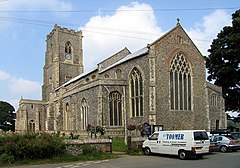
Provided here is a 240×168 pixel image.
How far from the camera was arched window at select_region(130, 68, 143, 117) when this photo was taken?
1248 inches

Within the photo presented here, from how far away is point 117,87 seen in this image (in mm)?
33438

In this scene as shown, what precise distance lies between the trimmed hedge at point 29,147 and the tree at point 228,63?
99.3 ft

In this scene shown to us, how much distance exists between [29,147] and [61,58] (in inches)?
2098

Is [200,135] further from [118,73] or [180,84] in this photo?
[118,73]

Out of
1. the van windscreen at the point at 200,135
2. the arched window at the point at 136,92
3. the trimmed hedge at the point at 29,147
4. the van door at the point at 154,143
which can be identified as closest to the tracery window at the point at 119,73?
the arched window at the point at 136,92

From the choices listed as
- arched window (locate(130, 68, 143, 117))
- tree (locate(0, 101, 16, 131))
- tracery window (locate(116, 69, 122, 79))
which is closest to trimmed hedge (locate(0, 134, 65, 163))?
arched window (locate(130, 68, 143, 117))

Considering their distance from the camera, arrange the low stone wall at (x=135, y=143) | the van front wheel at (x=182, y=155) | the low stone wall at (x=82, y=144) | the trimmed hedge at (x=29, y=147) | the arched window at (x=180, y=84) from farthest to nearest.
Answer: the arched window at (x=180, y=84) → the low stone wall at (x=135, y=143) → the low stone wall at (x=82, y=144) → the van front wheel at (x=182, y=155) → the trimmed hedge at (x=29, y=147)

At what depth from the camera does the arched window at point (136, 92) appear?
104ft

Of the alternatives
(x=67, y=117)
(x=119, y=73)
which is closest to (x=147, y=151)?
(x=119, y=73)

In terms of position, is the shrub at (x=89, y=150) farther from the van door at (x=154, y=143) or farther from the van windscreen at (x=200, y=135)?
the van windscreen at (x=200, y=135)

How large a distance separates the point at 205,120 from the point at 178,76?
21.2 ft

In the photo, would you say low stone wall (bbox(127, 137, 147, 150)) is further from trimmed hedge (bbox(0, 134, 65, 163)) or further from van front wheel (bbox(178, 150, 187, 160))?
trimmed hedge (bbox(0, 134, 65, 163))

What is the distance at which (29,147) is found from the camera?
15.5 m

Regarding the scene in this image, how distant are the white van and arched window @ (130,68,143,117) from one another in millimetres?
12332
